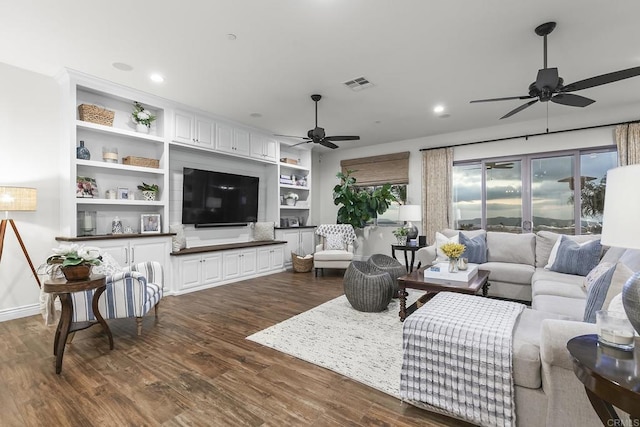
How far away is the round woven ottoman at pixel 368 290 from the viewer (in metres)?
3.48

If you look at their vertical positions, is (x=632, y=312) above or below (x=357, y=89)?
below

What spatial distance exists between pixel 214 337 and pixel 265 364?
77 cm

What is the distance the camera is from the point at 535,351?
1570 millimetres

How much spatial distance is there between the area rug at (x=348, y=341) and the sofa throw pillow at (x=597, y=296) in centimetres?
122

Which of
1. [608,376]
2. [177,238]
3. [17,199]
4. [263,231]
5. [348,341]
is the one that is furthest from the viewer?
[263,231]

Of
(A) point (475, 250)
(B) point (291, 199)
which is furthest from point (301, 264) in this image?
(A) point (475, 250)

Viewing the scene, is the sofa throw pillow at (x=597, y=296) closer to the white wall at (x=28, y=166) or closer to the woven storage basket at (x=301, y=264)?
the woven storage basket at (x=301, y=264)

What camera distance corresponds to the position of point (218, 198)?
5.42 meters

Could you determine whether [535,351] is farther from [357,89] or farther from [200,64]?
[200,64]

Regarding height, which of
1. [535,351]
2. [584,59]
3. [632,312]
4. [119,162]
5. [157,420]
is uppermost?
[584,59]

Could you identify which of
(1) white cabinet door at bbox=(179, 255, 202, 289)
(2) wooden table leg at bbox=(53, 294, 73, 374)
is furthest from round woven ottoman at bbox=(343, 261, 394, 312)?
(2) wooden table leg at bbox=(53, 294, 73, 374)

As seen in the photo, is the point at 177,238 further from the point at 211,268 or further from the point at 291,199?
the point at 291,199

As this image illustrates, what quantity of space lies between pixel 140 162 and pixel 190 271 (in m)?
1.72

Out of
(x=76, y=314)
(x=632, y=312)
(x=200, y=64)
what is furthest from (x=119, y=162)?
(x=632, y=312)
